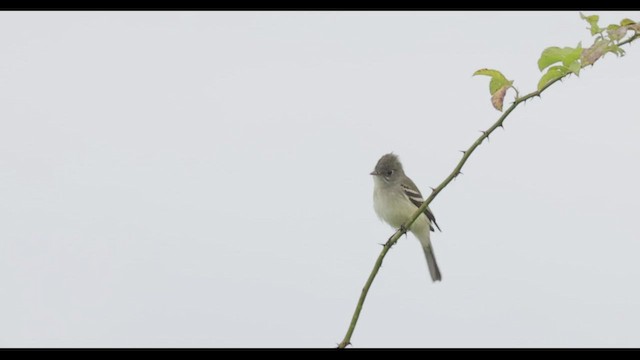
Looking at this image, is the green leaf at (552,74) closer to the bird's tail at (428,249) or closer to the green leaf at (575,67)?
the green leaf at (575,67)

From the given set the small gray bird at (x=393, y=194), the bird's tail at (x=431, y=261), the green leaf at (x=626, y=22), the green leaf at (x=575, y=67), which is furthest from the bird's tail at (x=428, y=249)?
the green leaf at (x=575, y=67)

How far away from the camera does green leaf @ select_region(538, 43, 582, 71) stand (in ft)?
7.82

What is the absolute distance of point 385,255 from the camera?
2.55m

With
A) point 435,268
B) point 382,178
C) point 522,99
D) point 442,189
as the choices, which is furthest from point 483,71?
point 435,268

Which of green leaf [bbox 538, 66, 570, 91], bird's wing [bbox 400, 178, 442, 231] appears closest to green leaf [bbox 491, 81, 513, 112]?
Answer: green leaf [bbox 538, 66, 570, 91]

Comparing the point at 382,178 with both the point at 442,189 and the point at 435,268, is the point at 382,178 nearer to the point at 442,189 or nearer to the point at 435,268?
the point at 435,268

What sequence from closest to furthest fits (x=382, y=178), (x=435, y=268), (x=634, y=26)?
1. (x=634, y=26)
2. (x=382, y=178)
3. (x=435, y=268)

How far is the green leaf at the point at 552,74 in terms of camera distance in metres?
2.39

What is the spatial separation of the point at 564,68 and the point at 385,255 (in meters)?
0.80

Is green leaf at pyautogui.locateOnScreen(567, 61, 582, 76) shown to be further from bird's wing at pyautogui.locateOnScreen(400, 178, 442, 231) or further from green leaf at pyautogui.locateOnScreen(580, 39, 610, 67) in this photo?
bird's wing at pyautogui.locateOnScreen(400, 178, 442, 231)

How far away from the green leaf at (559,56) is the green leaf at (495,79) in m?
0.15

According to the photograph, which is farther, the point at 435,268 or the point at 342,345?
the point at 435,268

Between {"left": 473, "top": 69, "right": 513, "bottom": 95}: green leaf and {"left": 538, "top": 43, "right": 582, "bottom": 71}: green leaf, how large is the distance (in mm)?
151

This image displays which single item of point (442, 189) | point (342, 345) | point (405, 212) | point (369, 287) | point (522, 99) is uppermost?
point (405, 212)
